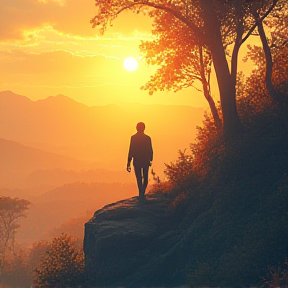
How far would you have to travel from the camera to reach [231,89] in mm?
16766

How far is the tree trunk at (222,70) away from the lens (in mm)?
16688

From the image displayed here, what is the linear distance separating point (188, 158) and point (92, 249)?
5.64m

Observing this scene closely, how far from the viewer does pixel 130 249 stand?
14.6 metres

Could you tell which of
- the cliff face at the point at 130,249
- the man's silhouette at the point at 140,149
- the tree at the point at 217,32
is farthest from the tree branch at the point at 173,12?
the cliff face at the point at 130,249

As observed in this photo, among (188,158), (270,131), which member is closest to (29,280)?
(188,158)

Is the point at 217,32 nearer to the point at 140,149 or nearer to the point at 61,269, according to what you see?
the point at 140,149

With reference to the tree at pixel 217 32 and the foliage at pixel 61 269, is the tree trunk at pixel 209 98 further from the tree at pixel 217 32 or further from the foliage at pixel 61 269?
the foliage at pixel 61 269

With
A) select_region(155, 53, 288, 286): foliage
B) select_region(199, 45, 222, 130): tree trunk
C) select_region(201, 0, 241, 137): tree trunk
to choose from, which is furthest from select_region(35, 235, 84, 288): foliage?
select_region(199, 45, 222, 130): tree trunk

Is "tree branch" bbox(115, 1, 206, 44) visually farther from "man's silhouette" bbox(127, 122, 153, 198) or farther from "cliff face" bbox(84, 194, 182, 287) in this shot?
"cliff face" bbox(84, 194, 182, 287)

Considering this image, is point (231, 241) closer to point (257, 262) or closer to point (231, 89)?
point (257, 262)

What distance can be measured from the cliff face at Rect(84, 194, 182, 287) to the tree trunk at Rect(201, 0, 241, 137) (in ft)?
13.9

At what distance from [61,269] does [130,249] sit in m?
2.29

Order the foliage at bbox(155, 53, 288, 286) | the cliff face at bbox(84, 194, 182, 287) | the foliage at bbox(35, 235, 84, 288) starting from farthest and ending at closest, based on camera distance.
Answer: the foliage at bbox(35, 235, 84, 288)
the cliff face at bbox(84, 194, 182, 287)
the foliage at bbox(155, 53, 288, 286)

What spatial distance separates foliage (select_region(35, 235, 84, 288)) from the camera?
13.9m
